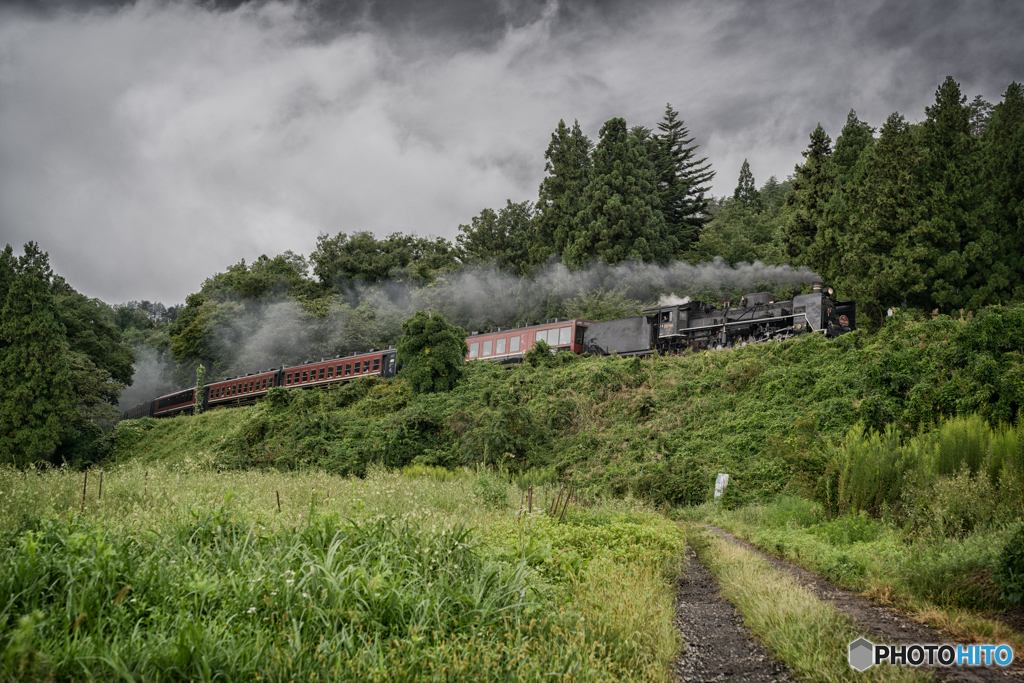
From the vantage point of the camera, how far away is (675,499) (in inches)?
594

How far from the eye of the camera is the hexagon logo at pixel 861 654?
4.37 meters

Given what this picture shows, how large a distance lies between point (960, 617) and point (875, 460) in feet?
15.8

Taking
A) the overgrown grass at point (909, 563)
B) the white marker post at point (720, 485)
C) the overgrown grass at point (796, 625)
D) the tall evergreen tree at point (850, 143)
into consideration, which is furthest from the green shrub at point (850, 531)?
the tall evergreen tree at point (850, 143)

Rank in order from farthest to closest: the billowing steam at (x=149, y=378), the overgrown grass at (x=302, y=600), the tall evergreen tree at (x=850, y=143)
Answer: the billowing steam at (x=149, y=378), the tall evergreen tree at (x=850, y=143), the overgrown grass at (x=302, y=600)

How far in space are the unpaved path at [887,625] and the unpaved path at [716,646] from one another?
894mm

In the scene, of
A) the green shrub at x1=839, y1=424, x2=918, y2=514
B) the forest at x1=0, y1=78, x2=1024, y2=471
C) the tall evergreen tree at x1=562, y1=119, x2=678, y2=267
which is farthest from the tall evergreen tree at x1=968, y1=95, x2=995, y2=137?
the green shrub at x1=839, y1=424, x2=918, y2=514

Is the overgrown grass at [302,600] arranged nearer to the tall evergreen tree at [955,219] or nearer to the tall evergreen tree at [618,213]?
the tall evergreen tree at [955,219]

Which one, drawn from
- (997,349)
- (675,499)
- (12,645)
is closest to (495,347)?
(675,499)

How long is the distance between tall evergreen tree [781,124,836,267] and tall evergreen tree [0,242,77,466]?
107 ft

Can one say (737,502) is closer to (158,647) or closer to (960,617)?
(960,617)

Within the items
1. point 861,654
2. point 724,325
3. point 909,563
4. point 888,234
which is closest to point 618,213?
point 724,325

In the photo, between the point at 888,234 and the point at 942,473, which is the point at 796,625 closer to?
the point at 942,473

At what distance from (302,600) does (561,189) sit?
43.5 metres

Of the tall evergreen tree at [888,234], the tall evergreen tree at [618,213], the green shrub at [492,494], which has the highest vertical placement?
the tall evergreen tree at [618,213]
